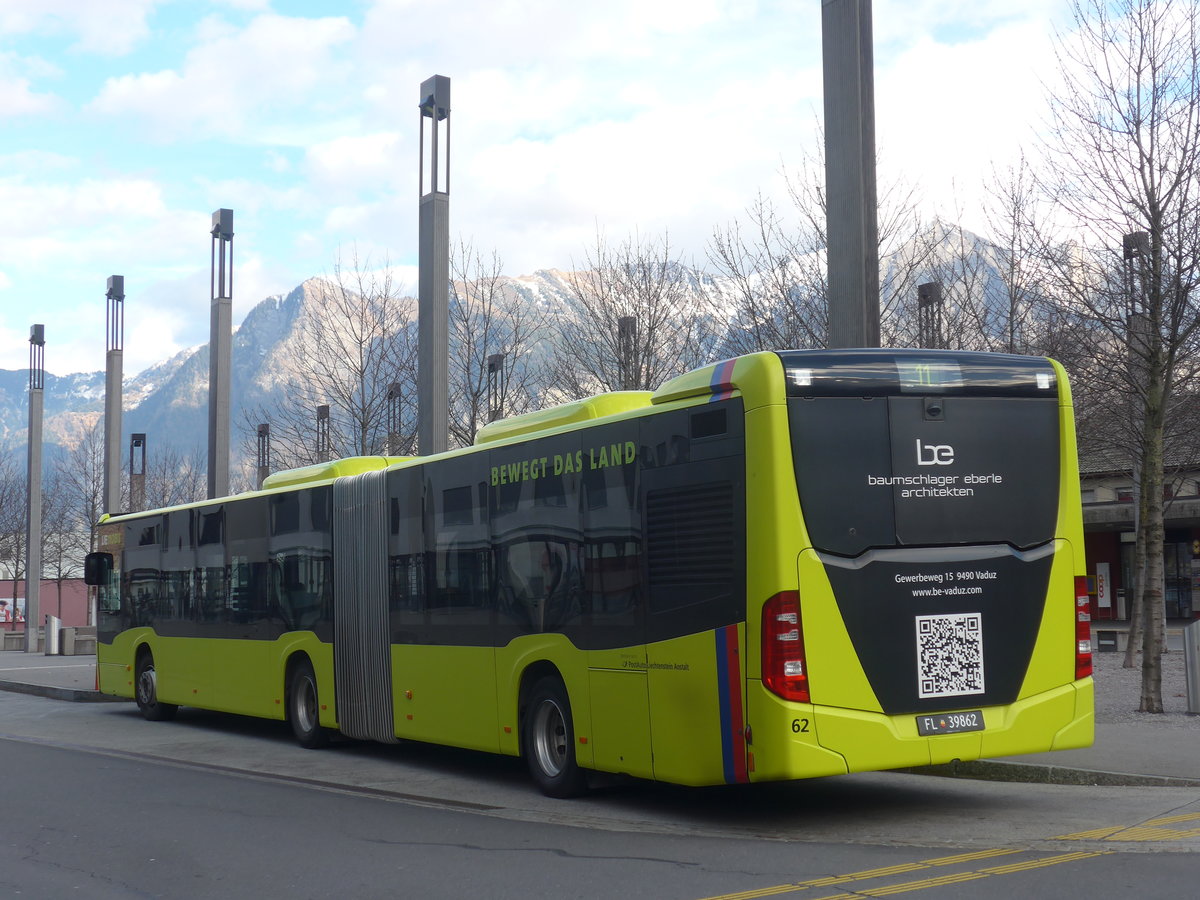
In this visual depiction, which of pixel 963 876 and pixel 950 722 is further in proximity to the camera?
pixel 950 722

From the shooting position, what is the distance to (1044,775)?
1129 cm

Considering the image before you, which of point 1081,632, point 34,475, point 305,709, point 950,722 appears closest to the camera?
point 950,722

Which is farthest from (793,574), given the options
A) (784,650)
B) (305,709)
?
(305,709)

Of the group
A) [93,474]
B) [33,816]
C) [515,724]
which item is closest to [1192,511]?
[515,724]

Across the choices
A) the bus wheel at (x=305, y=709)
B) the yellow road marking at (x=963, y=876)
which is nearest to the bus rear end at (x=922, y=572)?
the yellow road marking at (x=963, y=876)

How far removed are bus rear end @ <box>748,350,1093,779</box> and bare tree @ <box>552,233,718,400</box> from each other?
57.2 feet

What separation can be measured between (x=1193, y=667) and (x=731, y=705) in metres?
8.36

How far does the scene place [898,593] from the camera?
A: 9219 mm

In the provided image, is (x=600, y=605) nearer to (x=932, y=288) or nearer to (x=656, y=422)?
(x=656, y=422)

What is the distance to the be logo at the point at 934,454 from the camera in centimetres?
940

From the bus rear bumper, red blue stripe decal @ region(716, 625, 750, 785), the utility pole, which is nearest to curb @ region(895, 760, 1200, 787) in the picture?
the bus rear bumper

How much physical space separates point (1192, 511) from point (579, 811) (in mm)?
34242

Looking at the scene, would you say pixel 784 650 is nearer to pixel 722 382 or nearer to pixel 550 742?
pixel 722 382

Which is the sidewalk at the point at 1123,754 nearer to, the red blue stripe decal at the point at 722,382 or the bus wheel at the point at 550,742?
the bus wheel at the point at 550,742
